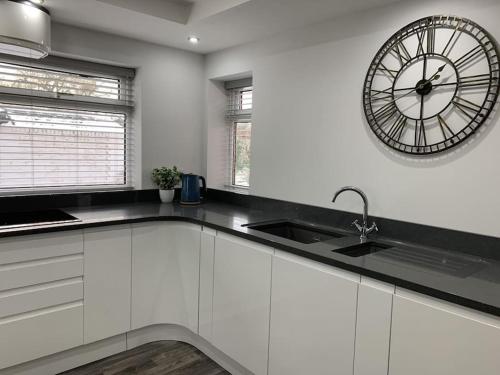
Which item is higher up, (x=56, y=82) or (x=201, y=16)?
(x=201, y=16)

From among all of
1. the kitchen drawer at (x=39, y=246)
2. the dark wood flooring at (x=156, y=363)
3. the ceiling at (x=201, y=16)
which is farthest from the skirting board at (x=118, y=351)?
the ceiling at (x=201, y=16)

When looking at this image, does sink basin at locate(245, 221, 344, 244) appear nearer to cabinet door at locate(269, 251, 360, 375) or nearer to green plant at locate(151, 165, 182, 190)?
cabinet door at locate(269, 251, 360, 375)

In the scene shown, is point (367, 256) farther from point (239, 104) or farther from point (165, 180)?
point (239, 104)

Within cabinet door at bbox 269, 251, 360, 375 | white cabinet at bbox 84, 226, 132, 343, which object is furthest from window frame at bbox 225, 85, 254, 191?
cabinet door at bbox 269, 251, 360, 375

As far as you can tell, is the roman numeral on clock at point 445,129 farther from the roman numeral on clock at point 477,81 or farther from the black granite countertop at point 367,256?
the black granite countertop at point 367,256

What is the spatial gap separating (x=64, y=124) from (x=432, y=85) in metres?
2.37

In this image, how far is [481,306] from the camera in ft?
3.99

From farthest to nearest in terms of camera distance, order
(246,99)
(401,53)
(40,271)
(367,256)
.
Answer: (246,99) < (40,271) < (401,53) < (367,256)

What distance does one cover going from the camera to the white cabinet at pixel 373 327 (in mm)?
1475

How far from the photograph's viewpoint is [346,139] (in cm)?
225

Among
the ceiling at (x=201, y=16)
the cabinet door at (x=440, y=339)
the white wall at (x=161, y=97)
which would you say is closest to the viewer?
the cabinet door at (x=440, y=339)

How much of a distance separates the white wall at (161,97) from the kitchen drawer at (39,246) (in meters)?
0.94

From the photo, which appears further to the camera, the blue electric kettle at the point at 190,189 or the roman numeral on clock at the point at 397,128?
the blue electric kettle at the point at 190,189

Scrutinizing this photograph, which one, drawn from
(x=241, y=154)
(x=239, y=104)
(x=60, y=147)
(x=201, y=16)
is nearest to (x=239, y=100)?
(x=239, y=104)
